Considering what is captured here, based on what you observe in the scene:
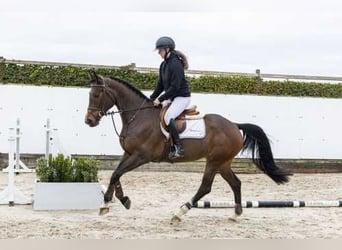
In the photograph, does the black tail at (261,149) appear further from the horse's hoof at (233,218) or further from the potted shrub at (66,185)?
the potted shrub at (66,185)

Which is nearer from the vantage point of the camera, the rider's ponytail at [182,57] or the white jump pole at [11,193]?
the rider's ponytail at [182,57]

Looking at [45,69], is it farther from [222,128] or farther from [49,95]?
[222,128]

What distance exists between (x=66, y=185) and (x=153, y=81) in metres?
5.98

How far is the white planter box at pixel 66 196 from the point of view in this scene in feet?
21.1

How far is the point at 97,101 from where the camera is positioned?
5867 mm

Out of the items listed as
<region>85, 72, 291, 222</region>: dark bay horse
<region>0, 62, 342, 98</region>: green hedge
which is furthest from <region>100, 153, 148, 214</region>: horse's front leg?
<region>0, 62, 342, 98</region>: green hedge

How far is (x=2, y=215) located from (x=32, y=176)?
4445mm

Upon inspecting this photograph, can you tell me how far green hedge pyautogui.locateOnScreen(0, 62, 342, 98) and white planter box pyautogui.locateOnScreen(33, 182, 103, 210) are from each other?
5752 mm

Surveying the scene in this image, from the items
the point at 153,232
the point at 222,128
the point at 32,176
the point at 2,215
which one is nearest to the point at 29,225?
the point at 2,215

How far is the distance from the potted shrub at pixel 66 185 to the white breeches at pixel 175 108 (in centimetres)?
142

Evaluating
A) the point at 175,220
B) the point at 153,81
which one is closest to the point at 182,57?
the point at 175,220

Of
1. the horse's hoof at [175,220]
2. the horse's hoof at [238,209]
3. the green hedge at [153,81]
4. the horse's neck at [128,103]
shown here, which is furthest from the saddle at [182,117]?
the green hedge at [153,81]

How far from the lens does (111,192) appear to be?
563 cm

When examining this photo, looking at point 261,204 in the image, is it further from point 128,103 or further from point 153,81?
point 153,81
